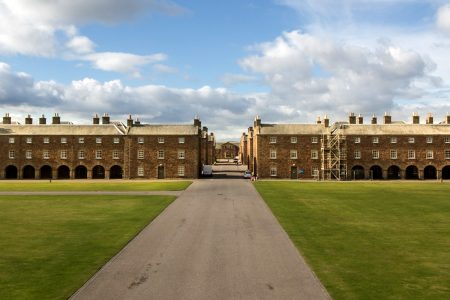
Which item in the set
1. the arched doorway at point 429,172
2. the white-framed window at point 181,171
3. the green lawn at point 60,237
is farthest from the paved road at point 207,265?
the arched doorway at point 429,172

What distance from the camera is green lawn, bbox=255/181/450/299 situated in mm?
15172

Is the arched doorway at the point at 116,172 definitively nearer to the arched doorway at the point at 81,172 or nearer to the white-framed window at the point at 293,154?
the arched doorway at the point at 81,172

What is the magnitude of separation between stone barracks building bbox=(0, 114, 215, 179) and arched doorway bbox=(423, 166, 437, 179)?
40.9m

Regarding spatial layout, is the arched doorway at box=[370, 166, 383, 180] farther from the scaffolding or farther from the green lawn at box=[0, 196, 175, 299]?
the green lawn at box=[0, 196, 175, 299]

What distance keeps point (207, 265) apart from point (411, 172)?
69.8 m

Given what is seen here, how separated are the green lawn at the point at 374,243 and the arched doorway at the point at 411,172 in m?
40.4

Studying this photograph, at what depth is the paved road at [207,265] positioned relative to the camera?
47.1 ft

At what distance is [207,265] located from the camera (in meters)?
17.5

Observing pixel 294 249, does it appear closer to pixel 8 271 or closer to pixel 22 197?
pixel 8 271

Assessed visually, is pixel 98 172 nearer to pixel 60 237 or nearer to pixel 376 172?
pixel 376 172

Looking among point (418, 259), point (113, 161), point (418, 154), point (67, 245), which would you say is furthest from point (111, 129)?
point (418, 259)

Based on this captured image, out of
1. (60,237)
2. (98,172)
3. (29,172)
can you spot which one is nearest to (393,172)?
(98,172)

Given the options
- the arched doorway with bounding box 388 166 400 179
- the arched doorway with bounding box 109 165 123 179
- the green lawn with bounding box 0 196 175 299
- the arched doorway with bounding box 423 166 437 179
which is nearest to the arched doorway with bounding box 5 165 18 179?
the arched doorway with bounding box 109 165 123 179

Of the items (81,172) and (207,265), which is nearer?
(207,265)
